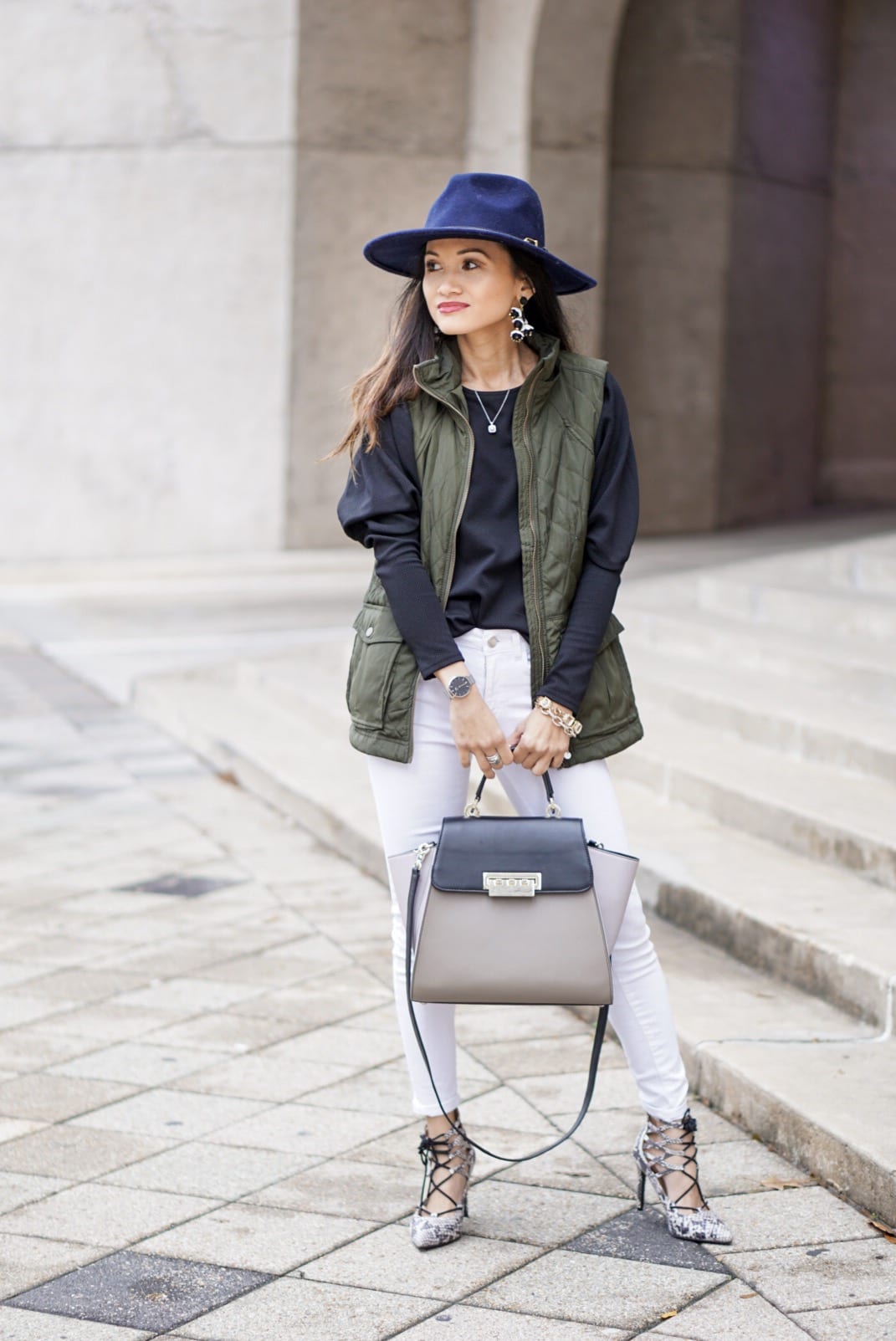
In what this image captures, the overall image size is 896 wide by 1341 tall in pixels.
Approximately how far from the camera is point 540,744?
262 centimetres

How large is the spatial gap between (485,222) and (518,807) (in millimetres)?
Answer: 960

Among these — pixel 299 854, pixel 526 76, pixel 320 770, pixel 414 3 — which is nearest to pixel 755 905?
pixel 299 854

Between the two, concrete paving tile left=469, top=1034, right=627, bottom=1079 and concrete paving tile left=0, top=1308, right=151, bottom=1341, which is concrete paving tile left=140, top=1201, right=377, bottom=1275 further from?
concrete paving tile left=469, top=1034, right=627, bottom=1079

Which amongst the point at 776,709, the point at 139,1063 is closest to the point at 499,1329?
the point at 139,1063

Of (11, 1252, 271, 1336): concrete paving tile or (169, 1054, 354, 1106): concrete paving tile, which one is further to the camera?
(169, 1054, 354, 1106): concrete paving tile

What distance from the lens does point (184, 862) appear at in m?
5.30

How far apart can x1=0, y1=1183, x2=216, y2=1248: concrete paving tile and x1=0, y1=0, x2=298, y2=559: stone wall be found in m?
9.98

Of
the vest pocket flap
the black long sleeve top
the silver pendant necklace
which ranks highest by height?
the silver pendant necklace

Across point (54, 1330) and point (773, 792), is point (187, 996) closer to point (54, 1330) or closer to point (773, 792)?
point (54, 1330)

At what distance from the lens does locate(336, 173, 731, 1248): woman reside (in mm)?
2658

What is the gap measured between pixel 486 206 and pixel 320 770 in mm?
3732

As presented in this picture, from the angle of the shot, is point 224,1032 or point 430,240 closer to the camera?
point 430,240

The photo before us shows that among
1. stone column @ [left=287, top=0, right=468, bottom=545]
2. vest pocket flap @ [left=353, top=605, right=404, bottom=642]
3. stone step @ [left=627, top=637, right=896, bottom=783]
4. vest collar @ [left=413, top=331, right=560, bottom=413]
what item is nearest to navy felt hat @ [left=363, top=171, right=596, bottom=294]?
vest collar @ [left=413, top=331, right=560, bottom=413]

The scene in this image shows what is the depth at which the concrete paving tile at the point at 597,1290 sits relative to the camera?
98.2 inches
